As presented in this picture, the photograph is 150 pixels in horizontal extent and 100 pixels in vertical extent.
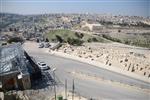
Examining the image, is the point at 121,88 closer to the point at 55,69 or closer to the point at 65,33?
the point at 55,69

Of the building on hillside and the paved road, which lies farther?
the building on hillside

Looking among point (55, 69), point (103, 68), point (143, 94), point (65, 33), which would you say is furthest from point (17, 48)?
point (65, 33)

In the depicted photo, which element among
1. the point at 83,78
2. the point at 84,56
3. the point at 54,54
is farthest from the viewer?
the point at 54,54

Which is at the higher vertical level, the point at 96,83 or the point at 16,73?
the point at 16,73

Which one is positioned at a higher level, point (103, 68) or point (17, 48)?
point (17, 48)

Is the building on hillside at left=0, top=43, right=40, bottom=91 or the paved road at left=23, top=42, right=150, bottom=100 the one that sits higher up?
the building on hillside at left=0, top=43, right=40, bottom=91

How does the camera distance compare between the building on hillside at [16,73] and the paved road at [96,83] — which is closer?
the paved road at [96,83]

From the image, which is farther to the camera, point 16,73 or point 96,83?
point 96,83

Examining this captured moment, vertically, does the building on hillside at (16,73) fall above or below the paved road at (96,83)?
above
